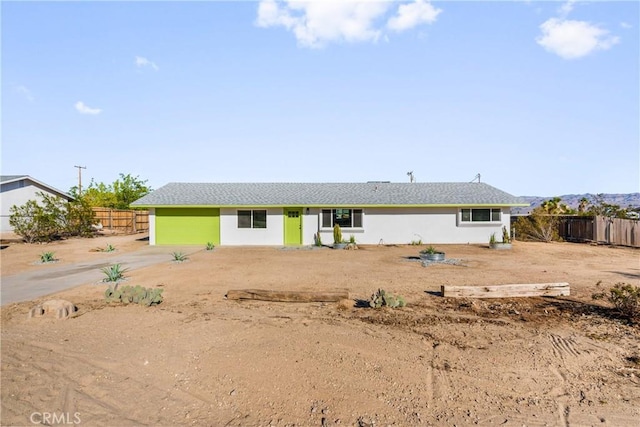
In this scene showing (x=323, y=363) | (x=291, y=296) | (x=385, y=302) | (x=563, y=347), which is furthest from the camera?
(x=291, y=296)

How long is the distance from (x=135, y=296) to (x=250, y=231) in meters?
14.5

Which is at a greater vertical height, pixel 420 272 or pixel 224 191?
pixel 224 191

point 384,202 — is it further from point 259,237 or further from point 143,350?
point 143,350

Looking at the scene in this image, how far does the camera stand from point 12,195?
101ft

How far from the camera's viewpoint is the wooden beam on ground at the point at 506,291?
9016mm

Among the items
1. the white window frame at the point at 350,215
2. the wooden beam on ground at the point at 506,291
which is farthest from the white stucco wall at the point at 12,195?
the wooden beam on ground at the point at 506,291

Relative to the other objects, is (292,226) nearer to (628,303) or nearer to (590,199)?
(628,303)

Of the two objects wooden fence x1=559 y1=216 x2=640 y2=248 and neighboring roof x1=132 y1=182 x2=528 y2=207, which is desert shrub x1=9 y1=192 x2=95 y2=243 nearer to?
neighboring roof x1=132 y1=182 x2=528 y2=207

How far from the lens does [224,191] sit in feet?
83.2

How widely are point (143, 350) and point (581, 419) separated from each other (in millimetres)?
5858

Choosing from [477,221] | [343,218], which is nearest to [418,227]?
[477,221]

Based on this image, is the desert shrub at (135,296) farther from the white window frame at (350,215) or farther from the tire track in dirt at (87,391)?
the white window frame at (350,215)

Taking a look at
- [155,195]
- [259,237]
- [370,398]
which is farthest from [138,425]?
[155,195]

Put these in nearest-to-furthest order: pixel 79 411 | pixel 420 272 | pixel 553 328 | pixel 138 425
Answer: pixel 138 425
pixel 79 411
pixel 553 328
pixel 420 272
